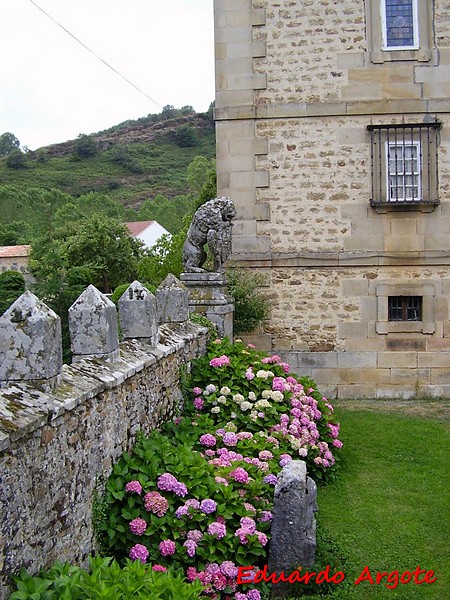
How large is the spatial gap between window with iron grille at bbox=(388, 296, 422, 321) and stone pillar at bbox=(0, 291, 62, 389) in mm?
8628

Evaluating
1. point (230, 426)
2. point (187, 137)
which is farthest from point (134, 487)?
point (187, 137)

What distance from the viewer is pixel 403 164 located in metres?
11.4

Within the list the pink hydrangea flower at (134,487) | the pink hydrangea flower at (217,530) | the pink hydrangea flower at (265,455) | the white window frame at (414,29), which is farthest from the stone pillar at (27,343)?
the white window frame at (414,29)

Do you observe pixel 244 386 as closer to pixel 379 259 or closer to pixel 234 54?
pixel 379 259

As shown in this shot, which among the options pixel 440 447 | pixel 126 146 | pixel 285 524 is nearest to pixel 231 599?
pixel 285 524

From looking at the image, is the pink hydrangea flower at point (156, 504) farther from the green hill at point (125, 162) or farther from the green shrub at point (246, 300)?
the green hill at point (125, 162)

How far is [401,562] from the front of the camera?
5320mm

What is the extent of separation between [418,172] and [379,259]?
159cm

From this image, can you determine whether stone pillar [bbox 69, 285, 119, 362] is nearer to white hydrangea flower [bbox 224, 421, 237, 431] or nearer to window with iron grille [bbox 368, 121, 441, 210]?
white hydrangea flower [bbox 224, 421, 237, 431]

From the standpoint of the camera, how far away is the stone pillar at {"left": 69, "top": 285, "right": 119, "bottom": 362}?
16.1 ft

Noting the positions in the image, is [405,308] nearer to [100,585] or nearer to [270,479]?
[270,479]

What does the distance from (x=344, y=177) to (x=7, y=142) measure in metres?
101

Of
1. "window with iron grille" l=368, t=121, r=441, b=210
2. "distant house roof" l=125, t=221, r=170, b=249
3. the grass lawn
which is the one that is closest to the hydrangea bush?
the grass lawn

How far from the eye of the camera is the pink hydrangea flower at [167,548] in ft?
14.8
